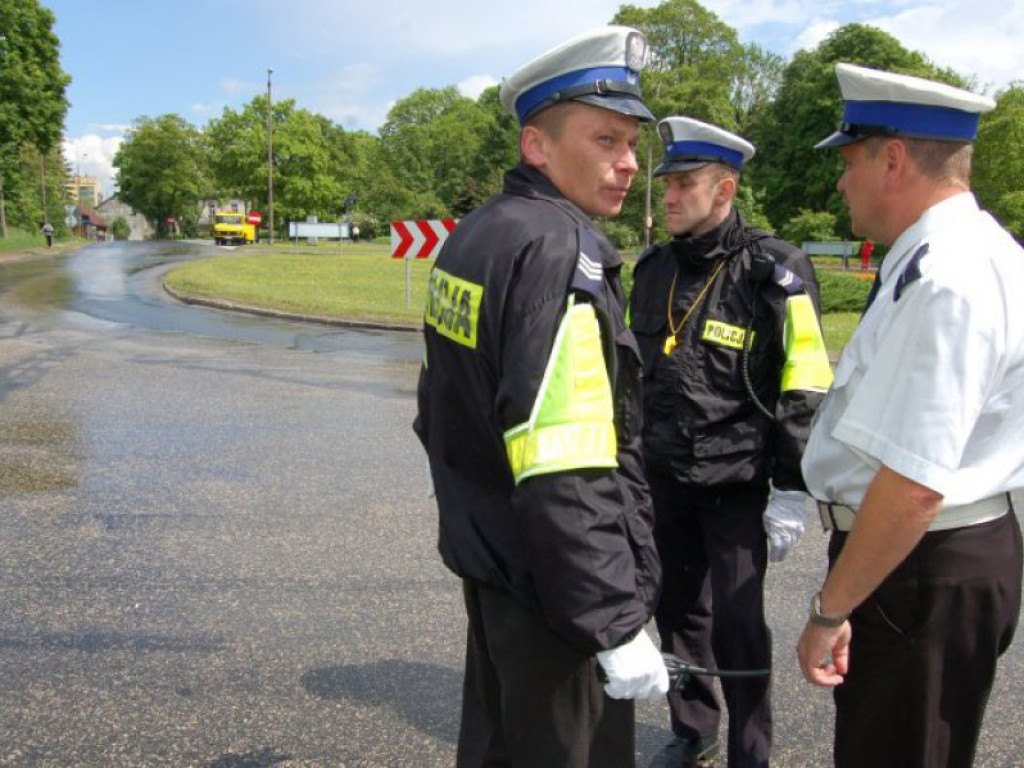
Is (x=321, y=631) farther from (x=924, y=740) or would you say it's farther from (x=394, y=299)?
(x=394, y=299)

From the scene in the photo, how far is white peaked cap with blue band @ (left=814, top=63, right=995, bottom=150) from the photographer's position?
1723 mm

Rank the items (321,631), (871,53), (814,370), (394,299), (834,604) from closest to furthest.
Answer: (834,604)
(814,370)
(321,631)
(394,299)
(871,53)

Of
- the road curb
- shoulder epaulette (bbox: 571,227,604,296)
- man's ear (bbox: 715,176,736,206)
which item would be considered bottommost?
the road curb

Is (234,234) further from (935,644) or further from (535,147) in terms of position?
(935,644)

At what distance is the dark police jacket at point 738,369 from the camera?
8.80 ft

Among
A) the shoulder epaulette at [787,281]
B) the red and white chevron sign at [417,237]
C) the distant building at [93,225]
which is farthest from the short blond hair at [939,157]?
the distant building at [93,225]

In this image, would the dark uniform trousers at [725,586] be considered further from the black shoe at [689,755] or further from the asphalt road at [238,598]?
the asphalt road at [238,598]

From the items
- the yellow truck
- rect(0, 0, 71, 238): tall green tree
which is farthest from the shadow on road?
the yellow truck

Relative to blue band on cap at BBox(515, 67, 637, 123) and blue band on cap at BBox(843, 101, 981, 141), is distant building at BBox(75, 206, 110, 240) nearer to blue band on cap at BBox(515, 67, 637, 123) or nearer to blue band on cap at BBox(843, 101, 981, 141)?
blue band on cap at BBox(515, 67, 637, 123)

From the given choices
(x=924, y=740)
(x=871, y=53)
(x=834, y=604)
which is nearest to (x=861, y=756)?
(x=924, y=740)

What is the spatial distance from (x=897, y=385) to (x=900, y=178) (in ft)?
1.61

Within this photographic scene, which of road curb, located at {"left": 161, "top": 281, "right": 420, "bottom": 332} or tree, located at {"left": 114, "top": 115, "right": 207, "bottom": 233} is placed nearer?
road curb, located at {"left": 161, "top": 281, "right": 420, "bottom": 332}

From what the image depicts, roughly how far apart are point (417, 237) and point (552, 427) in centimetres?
1439

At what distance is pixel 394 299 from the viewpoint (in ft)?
62.9
